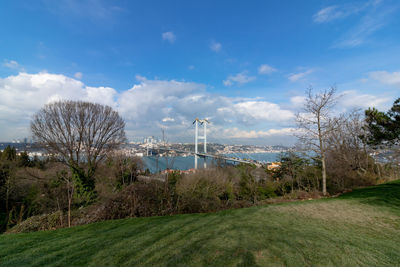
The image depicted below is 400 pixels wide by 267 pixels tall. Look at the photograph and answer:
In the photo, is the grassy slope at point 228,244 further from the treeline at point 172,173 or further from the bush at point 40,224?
the treeline at point 172,173

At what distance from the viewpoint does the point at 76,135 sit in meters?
14.5

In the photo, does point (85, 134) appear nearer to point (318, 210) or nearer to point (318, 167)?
point (318, 210)

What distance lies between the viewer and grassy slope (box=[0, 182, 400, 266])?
8.40 feet

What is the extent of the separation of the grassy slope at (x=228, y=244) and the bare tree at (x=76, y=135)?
11171 mm

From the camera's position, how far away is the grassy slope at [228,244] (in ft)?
8.40

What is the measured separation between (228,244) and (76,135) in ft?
51.8

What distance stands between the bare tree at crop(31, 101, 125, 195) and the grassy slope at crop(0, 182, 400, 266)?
11.2 meters

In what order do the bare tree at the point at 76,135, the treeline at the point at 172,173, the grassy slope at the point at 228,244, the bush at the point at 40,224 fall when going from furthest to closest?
the bare tree at the point at 76,135, the treeline at the point at 172,173, the bush at the point at 40,224, the grassy slope at the point at 228,244

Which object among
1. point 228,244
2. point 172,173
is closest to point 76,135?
point 172,173

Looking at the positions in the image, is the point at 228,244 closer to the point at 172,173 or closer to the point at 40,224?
the point at 40,224

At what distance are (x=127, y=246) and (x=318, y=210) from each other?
550 centimetres

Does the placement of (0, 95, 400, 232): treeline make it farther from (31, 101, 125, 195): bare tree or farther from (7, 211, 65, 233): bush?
(7, 211, 65, 233): bush

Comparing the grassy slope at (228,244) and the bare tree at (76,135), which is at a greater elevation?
the bare tree at (76,135)

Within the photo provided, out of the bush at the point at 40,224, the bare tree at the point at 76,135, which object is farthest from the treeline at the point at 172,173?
the bush at the point at 40,224
